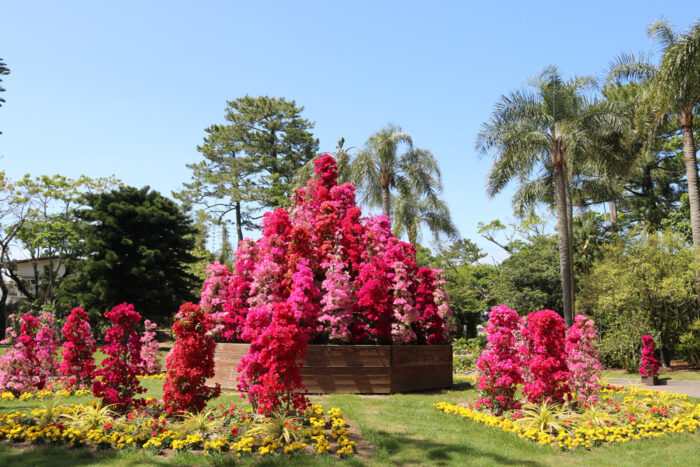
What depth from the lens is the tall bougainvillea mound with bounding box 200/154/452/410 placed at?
1005 centimetres

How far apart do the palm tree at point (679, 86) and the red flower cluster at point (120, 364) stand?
56.1 ft

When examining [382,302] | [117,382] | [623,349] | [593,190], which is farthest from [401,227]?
[117,382]

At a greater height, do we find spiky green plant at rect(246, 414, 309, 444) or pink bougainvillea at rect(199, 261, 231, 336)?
pink bougainvillea at rect(199, 261, 231, 336)

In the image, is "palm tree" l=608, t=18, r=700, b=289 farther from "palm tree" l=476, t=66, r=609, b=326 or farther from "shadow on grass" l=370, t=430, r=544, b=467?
"shadow on grass" l=370, t=430, r=544, b=467

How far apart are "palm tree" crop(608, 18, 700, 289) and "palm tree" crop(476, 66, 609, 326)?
200cm

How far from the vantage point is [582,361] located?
27.2 ft

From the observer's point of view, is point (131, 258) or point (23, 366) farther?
point (131, 258)

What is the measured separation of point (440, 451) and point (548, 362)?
8.50 ft

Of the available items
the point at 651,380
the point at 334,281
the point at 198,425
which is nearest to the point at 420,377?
the point at 334,281

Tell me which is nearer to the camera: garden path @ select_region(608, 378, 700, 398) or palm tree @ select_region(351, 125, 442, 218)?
garden path @ select_region(608, 378, 700, 398)

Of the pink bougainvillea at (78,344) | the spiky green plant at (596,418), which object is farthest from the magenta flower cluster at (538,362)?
the pink bougainvillea at (78,344)

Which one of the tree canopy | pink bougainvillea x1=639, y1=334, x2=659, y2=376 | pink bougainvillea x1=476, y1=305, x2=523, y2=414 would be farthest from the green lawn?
the tree canopy

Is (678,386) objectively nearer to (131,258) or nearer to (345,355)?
(345,355)

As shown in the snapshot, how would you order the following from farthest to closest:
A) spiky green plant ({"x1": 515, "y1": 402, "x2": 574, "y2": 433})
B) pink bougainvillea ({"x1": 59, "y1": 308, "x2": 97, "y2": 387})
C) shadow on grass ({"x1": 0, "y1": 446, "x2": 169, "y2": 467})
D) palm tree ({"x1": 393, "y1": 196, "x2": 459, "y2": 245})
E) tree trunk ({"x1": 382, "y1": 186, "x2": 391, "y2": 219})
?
palm tree ({"x1": 393, "y1": 196, "x2": 459, "y2": 245}) < tree trunk ({"x1": 382, "y1": 186, "x2": 391, "y2": 219}) < pink bougainvillea ({"x1": 59, "y1": 308, "x2": 97, "y2": 387}) < spiky green plant ({"x1": 515, "y1": 402, "x2": 574, "y2": 433}) < shadow on grass ({"x1": 0, "y1": 446, "x2": 169, "y2": 467})
